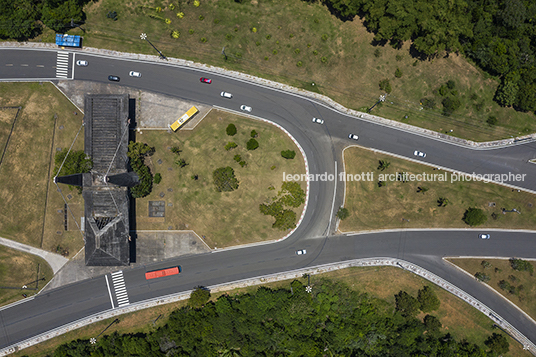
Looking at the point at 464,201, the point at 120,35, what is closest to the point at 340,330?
the point at 464,201

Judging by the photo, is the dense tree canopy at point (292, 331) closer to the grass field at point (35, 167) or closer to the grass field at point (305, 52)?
the grass field at point (35, 167)

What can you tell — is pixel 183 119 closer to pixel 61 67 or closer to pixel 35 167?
pixel 61 67

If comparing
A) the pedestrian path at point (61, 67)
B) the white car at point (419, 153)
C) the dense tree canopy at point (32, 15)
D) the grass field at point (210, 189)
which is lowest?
the grass field at point (210, 189)

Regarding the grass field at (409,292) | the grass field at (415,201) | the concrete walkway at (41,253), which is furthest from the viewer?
the grass field at (415,201)

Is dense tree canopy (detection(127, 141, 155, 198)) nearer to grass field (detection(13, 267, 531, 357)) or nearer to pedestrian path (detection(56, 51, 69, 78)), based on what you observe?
pedestrian path (detection(56, 51, 69, 78))

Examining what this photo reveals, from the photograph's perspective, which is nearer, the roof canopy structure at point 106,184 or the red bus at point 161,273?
the roof canopy structure at point 106,184

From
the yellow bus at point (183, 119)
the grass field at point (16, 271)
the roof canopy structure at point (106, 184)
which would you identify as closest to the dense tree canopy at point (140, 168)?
the roof canopy structure at point (106, 184)

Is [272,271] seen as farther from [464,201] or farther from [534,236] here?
[534,236]
